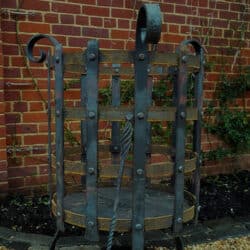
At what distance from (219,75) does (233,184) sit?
111 cm

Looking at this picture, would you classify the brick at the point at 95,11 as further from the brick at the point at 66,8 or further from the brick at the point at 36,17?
the brick at the point at 36,17

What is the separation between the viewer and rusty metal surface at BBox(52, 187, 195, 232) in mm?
1725

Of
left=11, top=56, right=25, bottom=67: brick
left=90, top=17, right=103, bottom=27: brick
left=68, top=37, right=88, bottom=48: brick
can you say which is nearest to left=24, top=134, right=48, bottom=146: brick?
left=11, top=56, right=25, bottom=67: brick

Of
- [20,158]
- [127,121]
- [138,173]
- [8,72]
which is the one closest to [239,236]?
[138,173]

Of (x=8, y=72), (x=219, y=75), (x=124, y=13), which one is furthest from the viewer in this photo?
(x=219, y=75)

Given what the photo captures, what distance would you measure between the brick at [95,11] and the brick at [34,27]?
0.35m

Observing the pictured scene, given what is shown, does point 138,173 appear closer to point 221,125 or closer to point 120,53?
point 120,53

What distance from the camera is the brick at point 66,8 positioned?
3053 millimetres

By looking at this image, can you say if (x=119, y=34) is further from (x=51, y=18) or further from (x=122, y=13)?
(x=51, y=18)

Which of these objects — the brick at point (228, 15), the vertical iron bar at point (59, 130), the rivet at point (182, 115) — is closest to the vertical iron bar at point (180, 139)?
the rivet at point (182, 115)

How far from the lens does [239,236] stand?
93.4 inches

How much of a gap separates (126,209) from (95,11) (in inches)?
74.1

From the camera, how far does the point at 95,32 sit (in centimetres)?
323

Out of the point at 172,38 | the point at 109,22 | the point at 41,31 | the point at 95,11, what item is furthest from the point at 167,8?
the point at 41,31
